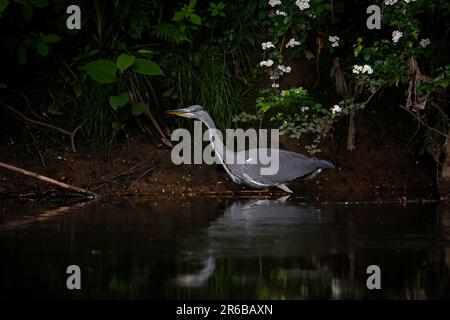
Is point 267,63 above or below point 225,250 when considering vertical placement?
above

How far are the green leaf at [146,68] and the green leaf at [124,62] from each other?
124 mm

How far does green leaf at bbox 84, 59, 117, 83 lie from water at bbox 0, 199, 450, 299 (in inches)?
65.8

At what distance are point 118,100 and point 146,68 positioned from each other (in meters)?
0.52

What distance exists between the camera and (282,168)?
411 inches

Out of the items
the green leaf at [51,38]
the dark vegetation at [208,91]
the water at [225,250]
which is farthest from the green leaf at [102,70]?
the water at [225,250]

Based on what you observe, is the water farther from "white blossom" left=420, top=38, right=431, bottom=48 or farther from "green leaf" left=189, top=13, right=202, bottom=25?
"green leaf" left=189, top=13, right=202, bottom=25

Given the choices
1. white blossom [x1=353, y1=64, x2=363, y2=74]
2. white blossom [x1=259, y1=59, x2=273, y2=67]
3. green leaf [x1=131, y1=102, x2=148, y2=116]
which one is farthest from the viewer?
white blossom [x1=259, y1=59, x2=273, y2=67]

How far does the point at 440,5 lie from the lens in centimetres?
1027

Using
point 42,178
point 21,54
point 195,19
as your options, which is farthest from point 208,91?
point 42,178

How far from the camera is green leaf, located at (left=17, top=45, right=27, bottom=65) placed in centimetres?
1106

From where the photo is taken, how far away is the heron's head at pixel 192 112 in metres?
10.9

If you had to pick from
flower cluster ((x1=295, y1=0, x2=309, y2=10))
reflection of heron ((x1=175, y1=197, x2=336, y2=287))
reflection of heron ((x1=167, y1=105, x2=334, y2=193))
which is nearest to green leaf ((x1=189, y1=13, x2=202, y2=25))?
flower cluster ((x1=295, y1=0, x2=309, y2=10))

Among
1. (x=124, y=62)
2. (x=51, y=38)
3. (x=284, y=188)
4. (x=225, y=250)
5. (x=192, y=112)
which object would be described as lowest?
(x=225, y=250)

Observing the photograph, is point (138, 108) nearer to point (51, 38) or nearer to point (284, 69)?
point (51, 38)
